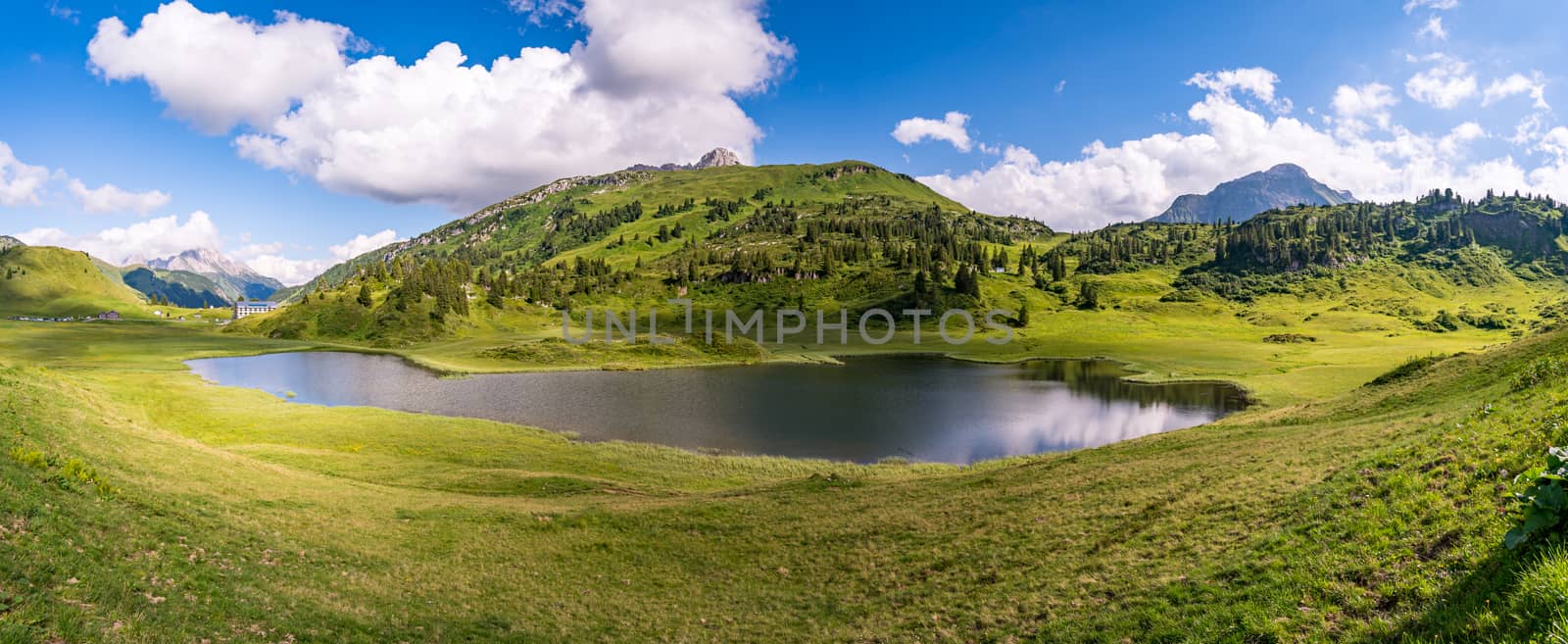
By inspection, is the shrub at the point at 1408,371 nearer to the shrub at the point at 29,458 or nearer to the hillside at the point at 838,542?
the hillside at the point at 838,542

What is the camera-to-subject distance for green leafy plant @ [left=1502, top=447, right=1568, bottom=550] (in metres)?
6.84

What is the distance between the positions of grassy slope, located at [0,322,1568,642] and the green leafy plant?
1.25 feet

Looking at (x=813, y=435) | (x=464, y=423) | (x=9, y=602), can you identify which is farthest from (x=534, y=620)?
(x=464, y=423)

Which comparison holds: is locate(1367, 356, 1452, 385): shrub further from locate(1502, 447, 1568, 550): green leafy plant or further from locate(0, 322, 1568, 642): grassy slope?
locate(1502, 447, 1568, 550): green leafy plant

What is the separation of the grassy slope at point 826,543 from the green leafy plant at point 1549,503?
38cm

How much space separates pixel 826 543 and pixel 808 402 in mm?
52553

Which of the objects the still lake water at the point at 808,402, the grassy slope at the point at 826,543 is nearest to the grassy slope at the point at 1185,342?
the still lake water at the point at 808,402

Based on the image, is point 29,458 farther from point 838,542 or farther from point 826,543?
point 838,542

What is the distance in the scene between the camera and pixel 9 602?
990 cm

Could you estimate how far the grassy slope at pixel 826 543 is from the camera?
11.2m

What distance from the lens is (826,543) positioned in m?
24.2

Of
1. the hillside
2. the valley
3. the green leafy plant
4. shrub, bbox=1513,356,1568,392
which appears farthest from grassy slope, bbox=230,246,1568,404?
A: the green leafy plant

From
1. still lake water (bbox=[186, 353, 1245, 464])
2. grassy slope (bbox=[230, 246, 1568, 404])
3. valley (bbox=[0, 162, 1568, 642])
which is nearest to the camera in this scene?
valley (bbox=[0, 162, 1568, 642])

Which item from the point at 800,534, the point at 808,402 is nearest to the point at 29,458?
the point at 800,534
